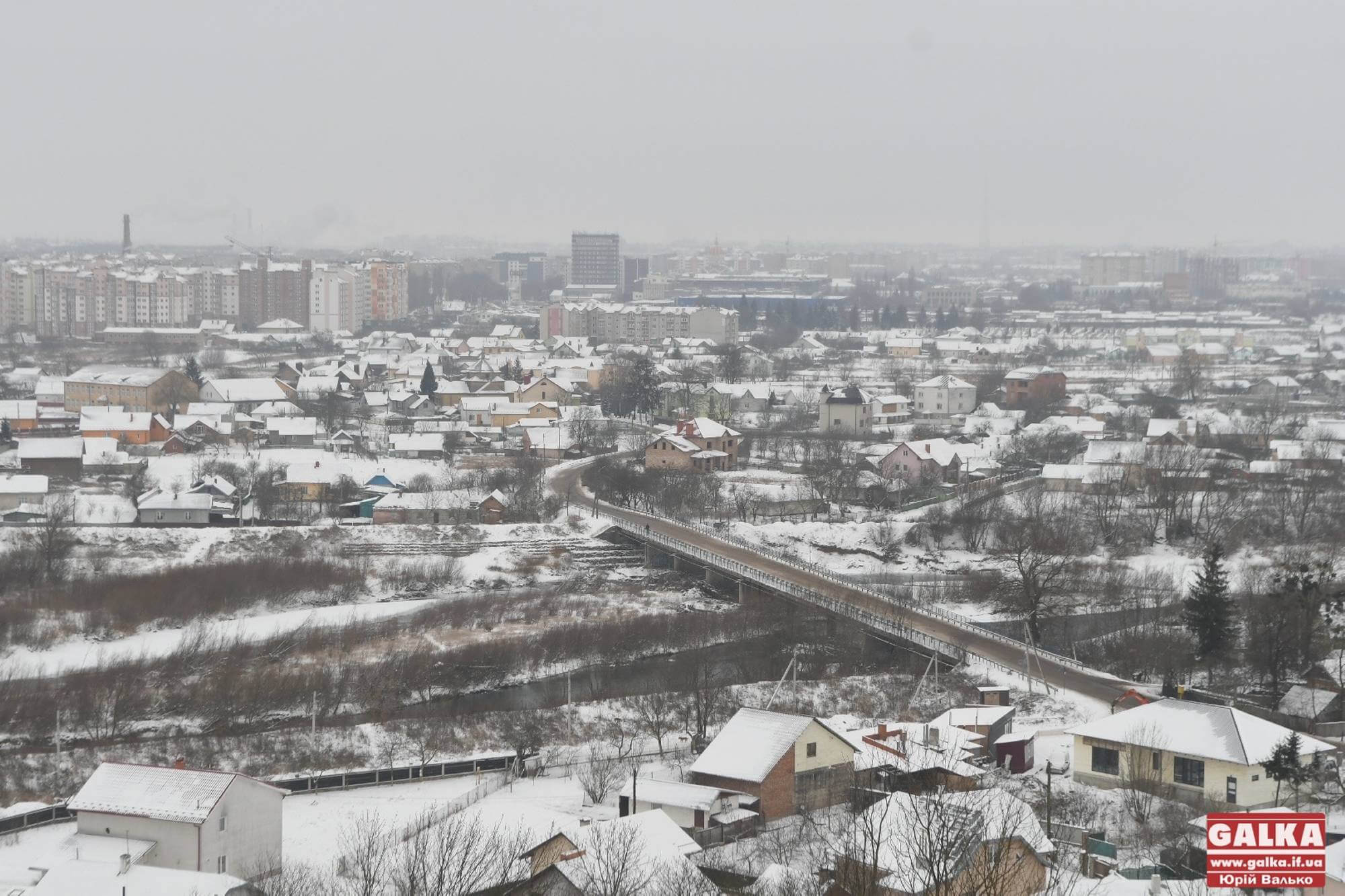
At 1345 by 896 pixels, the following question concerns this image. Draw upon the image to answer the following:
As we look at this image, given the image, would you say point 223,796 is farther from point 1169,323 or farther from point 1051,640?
point 1169,323

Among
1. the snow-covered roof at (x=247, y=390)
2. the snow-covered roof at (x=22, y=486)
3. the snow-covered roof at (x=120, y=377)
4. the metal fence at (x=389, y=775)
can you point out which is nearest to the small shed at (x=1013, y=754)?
the metal fence at (x=389, y=775)

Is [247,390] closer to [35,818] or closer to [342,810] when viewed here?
[342,810]

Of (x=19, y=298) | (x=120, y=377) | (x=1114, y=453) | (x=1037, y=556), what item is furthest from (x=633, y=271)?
(x=1037, y=556)

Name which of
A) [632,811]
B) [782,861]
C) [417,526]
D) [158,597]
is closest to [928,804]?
[782,861]

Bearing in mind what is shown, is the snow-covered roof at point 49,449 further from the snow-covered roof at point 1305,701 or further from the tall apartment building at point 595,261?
the tall apartment building at point 595,261

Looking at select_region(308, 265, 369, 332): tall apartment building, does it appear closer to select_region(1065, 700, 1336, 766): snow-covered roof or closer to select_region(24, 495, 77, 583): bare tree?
select_region(24, 495, 77, 583): bare tree

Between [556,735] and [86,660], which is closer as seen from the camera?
[556,735]
